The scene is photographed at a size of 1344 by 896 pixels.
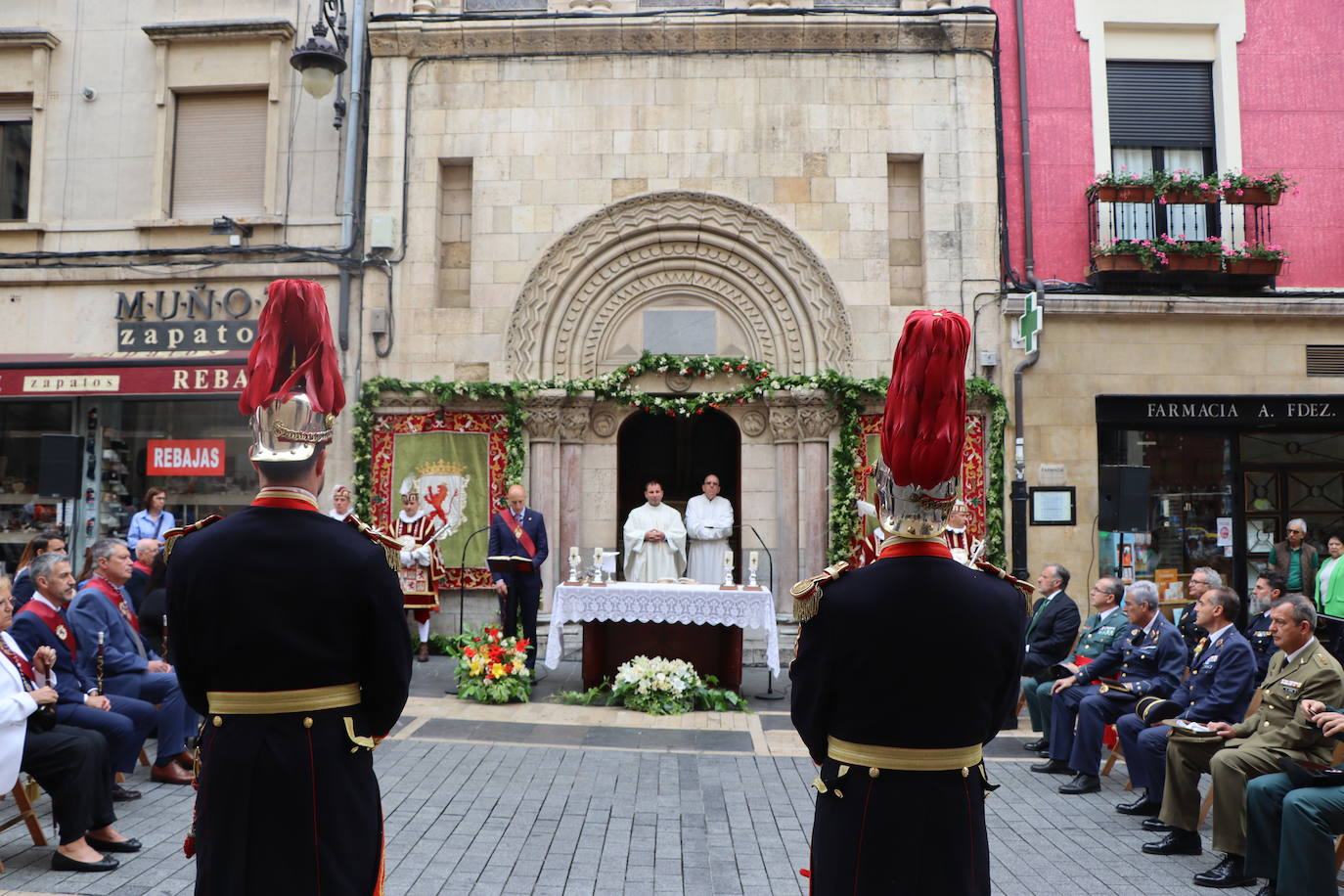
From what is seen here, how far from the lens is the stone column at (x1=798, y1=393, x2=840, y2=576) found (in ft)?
42.6

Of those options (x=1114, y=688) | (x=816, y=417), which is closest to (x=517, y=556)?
(x=816, y=417)

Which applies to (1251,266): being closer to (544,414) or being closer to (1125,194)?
(1125,194)

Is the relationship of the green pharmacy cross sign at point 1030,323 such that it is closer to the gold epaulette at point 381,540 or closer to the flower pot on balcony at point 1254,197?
the flower pot on balcony at point 1254,197

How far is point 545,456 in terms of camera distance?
1325 centimetres

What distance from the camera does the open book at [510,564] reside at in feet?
35.5

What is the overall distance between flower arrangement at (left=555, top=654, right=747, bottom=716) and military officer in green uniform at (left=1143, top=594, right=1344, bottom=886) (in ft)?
14.1

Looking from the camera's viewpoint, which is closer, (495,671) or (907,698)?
(907,698)

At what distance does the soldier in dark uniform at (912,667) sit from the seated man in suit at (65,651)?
4829 millimetres

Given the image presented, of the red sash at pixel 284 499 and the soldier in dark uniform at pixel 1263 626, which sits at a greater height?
the red sash at pixel 284 499

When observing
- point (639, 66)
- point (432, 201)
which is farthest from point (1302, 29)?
point (432, 201)

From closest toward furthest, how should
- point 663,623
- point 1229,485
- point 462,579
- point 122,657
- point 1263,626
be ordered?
point 122,657
point 1263,626
point 663,623
point 462,579
point 1229,485

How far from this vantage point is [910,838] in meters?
3.14

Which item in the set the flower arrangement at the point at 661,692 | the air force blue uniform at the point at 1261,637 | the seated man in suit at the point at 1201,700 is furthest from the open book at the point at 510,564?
the air force blue uniform at the point at 1261,637

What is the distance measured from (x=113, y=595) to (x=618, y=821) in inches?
151
